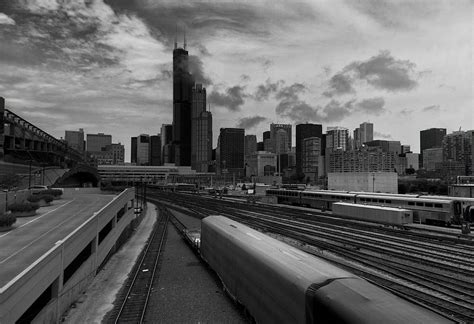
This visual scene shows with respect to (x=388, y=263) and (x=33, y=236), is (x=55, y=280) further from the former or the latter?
(x=388, y=263)

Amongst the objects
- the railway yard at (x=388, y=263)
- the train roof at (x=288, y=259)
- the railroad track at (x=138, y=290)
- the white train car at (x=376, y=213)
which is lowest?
the railroad track at (x=138, y=290)

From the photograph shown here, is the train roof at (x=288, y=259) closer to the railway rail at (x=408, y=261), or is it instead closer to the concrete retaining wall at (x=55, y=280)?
the railway rail at (x=408, y=261)

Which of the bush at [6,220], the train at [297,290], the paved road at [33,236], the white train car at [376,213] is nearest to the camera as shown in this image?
the train at [297,290]

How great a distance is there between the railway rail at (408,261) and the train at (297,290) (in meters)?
7.94

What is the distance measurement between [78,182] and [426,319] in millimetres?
120983

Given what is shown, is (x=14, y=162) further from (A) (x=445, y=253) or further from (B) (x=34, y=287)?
(A) (x=445, y=253)

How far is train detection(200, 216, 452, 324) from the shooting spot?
8.02 meters

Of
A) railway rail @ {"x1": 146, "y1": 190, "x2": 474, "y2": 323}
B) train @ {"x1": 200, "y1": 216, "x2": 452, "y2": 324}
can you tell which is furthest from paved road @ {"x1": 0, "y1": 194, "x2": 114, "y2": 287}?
railway rail @ {"x1": 146, "y1": 190, "x2": 474, "y2": 323}

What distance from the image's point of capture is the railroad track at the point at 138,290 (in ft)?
53.0

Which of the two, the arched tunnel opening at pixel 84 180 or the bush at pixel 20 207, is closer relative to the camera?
the bush at pixel 20 207

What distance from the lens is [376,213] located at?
4659 centimetres

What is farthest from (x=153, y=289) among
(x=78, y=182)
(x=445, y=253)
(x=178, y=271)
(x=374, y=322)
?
(x=78, y=182)

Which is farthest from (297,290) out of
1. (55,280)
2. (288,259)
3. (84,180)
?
(84,180)

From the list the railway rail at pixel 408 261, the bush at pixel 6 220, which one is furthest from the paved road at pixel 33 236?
the railway rail at pixel 408 261
